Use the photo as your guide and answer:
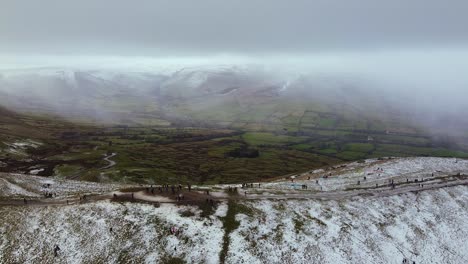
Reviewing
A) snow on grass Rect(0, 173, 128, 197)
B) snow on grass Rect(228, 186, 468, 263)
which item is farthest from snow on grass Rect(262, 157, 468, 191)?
snow on grass Rect(0, 173, 128, 197)

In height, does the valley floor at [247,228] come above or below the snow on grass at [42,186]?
above

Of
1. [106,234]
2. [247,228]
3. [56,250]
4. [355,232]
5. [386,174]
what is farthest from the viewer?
[386,174]

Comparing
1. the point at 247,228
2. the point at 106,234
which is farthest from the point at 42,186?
the point at 247,228

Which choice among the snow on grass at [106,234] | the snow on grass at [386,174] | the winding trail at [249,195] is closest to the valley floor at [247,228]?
the snow on grass at [106,234]

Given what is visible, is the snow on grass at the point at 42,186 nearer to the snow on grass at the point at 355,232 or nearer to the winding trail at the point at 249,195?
the winding trail at the point at 249,195

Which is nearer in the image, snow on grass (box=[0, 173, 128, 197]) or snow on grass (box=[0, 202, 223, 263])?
snow on grass (box=[0, 202, 223, 263])

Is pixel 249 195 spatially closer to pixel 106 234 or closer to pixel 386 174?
pixel 106 234

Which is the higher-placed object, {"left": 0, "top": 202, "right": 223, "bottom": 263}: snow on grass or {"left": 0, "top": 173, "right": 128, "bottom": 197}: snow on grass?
{"left": 0, "top": 202, "right": 223, "bottom": 263}: snow on grass

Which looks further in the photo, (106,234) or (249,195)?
(249,195)

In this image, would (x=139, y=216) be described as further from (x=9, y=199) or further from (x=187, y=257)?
(x=9, y=199)

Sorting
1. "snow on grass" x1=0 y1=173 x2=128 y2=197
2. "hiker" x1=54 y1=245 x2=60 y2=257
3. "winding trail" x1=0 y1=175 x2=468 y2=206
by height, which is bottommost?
"snow on grass" x1=0 y1=173 x2=128 y2=197

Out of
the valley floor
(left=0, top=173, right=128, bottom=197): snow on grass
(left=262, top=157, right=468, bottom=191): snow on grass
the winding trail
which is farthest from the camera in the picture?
(left=262, top=157, right=468, bottom=191): snow on grass

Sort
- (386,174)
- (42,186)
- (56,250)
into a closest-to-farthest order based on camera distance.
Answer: (56,250)
(42,186)
(386,174)

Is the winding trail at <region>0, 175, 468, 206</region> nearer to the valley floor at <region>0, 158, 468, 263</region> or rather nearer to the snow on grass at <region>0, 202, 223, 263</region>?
the valley floor at <region>0, 158, 468, 263</region>
